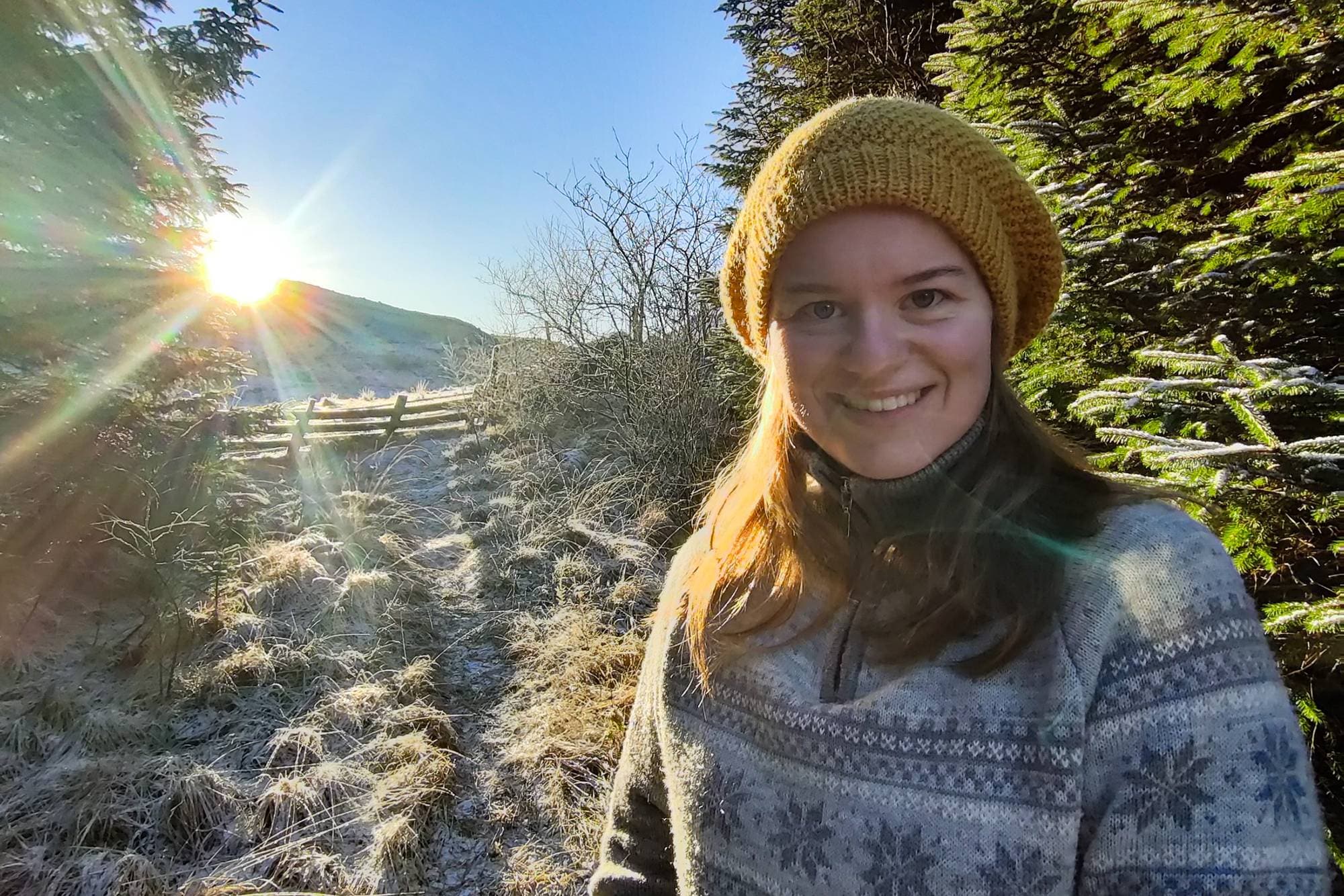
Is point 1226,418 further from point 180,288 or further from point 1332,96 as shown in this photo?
point 180,288

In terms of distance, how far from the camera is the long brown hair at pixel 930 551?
1.02 meters

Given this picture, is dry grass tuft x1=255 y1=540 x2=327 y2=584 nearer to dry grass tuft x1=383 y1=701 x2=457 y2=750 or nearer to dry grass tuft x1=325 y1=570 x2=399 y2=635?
dry grass tuft x1=325 y1=570 x2=399 y2=635

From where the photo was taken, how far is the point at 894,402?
109 centimetres

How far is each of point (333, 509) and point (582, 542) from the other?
111 inches

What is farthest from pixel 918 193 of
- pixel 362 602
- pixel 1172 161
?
pixel 362 602

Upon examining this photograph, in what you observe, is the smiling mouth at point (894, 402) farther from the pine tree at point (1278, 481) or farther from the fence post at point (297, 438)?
the fence post at point (297, 438)

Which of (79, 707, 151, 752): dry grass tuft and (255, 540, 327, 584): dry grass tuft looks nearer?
(79, 707, 151, 752): dry grass tuft

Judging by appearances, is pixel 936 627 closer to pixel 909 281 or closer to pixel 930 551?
pixel 930 551

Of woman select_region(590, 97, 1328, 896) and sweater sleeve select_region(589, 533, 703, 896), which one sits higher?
woman select_region(590, 97, 1328, 896)

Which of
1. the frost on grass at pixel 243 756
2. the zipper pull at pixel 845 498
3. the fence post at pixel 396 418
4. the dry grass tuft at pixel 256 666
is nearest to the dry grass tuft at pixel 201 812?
the frost on grass at pixel 243 756

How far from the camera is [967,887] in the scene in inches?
36.3

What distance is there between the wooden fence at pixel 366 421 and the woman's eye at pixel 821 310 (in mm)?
9029

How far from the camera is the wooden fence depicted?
9.36 meters

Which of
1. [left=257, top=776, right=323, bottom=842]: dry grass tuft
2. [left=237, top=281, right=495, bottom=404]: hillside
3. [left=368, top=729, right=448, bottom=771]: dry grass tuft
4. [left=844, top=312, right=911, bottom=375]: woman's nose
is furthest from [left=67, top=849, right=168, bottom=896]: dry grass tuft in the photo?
[left=237, top=281, right=495, bottom=404]: hillside
